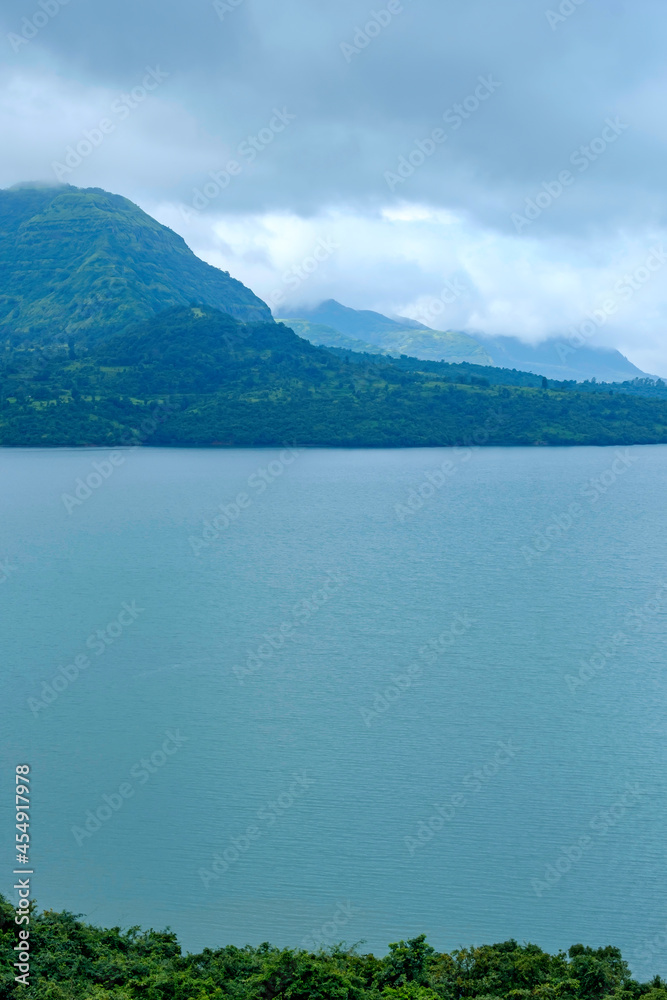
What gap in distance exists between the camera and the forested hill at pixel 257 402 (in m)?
130

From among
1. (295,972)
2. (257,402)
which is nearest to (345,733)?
(295,972)

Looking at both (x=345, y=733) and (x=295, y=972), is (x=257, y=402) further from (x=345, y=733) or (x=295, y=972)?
(x=295, y=972)

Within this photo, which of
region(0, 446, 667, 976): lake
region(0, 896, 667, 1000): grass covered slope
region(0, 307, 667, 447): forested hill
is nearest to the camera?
region(0, 896, 667, 1000): grass covered slope

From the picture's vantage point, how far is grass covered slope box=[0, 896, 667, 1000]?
12.1 meters

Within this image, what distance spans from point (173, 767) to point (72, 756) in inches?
A: 109

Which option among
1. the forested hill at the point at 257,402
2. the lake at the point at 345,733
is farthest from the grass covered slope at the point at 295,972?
the forested hill at the point at 257,402

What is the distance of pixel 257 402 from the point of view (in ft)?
454

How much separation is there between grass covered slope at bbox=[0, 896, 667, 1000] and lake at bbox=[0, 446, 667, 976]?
1.80 m

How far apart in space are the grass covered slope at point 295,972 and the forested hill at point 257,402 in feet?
377

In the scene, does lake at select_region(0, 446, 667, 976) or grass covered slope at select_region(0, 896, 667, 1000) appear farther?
lake at select_region(0, 446, 667, 976)

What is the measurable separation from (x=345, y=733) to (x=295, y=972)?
11.8 metres

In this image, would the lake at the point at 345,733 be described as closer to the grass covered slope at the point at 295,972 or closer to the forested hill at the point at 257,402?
the grass covered slope at the point at 295,972

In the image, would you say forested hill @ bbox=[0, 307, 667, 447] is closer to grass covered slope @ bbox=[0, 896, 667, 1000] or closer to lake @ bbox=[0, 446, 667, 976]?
lake @ bbox=[0, 446, 667, 976]

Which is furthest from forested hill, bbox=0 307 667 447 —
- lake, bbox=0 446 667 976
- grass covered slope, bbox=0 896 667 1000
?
grass covered slope, bbox=0 896 667 1000
